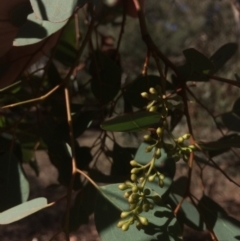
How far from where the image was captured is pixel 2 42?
0.96 m

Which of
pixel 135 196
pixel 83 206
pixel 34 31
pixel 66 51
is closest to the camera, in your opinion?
pixel 135 196

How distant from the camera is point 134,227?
0.54 meters

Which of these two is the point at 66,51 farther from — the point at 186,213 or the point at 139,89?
the point at 186,213

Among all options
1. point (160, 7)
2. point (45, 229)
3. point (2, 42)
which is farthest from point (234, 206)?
point (2, 42)

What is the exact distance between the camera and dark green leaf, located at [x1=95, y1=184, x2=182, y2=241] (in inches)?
21.0

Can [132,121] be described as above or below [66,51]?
above

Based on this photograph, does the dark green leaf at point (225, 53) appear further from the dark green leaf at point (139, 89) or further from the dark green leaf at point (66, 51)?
the dark green leaf at point (66, 51)

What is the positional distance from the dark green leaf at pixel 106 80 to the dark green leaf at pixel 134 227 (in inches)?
9.7

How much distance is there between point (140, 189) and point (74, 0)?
19 centimetres

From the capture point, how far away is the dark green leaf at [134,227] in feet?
1.75

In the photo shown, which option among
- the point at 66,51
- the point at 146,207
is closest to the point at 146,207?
the point at 146,207

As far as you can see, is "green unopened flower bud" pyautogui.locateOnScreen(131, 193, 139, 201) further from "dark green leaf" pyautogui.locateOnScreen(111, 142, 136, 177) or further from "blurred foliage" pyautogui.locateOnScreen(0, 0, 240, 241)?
"dark green leaf" pyautogui.locateOnScreen(111, 142, 136, 177)

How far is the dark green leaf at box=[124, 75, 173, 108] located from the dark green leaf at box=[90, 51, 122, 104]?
0.03 meters

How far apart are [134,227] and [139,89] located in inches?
10.2
